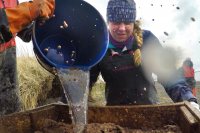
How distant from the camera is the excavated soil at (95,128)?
330 cm

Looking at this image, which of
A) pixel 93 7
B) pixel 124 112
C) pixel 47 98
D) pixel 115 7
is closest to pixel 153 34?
pixel 115 7

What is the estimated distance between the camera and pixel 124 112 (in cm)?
354

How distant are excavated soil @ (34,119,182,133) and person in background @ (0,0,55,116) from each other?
77cm

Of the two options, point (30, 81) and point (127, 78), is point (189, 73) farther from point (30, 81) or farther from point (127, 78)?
point (127, 78)

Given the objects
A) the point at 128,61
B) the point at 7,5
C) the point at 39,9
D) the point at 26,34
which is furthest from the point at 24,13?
the point at 128,61

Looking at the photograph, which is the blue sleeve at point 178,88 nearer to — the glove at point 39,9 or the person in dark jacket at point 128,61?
the person in dark jacket at point 128,61

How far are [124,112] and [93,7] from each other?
1.07 metres

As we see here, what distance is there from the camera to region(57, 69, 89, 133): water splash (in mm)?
3184

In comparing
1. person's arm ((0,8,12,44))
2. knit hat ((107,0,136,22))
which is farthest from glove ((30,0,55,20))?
knit hat ((107,0,136,22))

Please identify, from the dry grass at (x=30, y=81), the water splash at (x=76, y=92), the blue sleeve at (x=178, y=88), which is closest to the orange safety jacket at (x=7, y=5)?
the water splash at (x=76, y=92)

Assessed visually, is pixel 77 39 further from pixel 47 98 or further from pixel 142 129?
pixel 47 98

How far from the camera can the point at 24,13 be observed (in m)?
3.35

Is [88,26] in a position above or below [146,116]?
above

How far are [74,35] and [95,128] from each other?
116 centimetres
